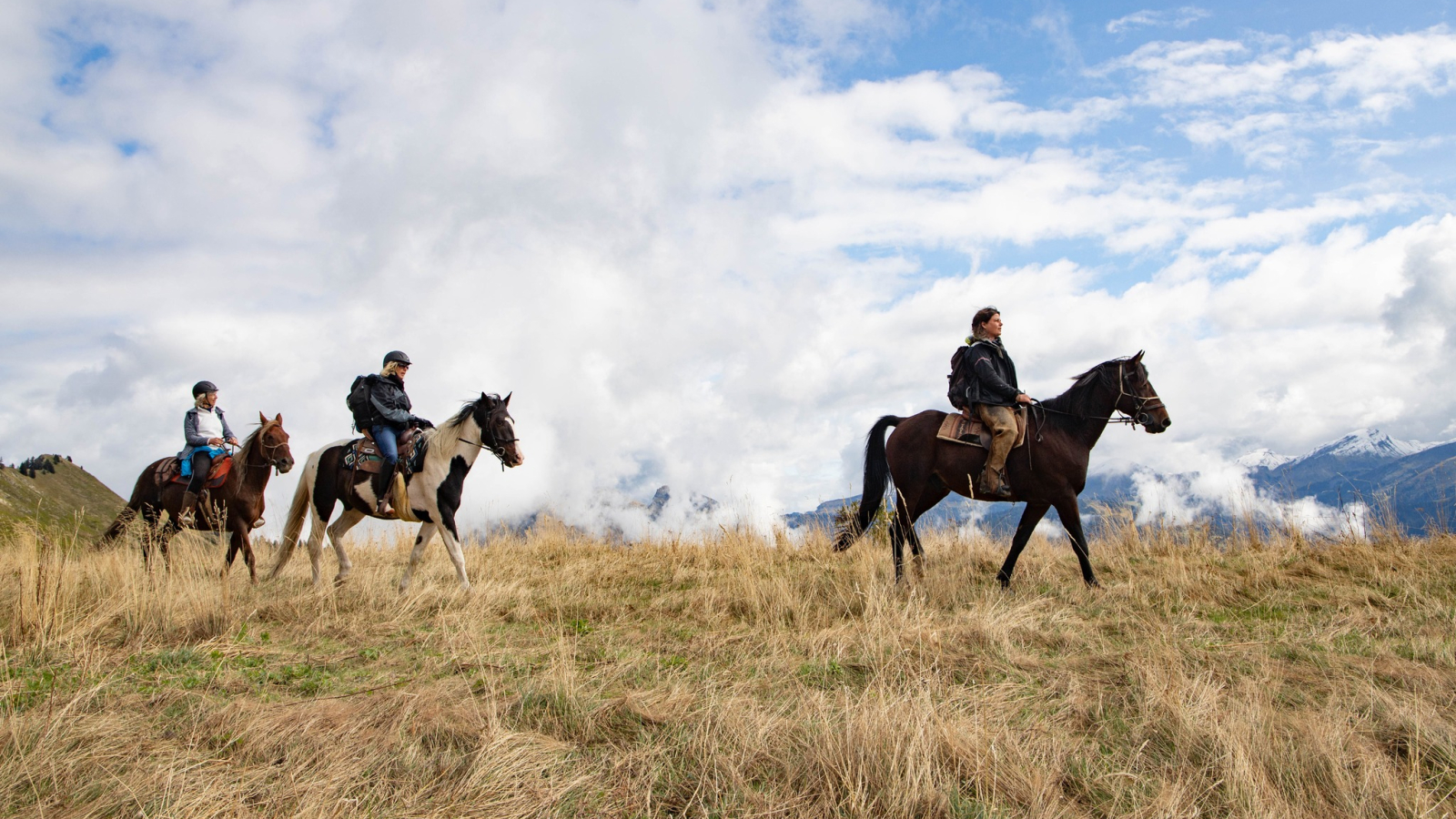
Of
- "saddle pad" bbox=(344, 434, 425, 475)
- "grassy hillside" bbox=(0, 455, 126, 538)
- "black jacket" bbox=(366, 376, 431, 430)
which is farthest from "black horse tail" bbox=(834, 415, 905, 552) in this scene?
"grassy hillside" bbox=(0, 455, 126, 538)

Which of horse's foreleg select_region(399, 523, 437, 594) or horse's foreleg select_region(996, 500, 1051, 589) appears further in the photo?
horse's foreleg select_region(399, 523, 437, 594)

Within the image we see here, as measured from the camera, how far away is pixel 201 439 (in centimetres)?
873

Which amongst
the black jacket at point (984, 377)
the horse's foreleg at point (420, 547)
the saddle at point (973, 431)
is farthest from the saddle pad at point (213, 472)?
the black jacket at point (984, 377)

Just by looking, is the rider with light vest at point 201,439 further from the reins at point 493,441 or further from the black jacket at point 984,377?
the black jacket at point 984,377

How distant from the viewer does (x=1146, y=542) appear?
30.1 ft

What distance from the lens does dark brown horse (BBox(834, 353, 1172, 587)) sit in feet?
24.2

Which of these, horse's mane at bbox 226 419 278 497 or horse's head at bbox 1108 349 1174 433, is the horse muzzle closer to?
horse's head at bbox 1108 349 1174 433

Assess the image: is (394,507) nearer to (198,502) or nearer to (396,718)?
(198,502)

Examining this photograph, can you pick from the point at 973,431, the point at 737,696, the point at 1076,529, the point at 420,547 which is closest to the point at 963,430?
the point at 973,431

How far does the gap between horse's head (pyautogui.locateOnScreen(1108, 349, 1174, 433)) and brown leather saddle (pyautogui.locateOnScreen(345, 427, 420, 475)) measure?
24.0 ft

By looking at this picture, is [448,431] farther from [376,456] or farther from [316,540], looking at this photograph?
[316,540]

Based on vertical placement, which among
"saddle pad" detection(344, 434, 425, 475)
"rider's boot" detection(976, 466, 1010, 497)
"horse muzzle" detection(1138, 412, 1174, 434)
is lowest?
"rider's boot" detection(976, 466, 1010, 497)

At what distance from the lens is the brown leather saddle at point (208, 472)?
8.69 m

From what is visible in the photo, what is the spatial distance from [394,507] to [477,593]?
5.95 ft
